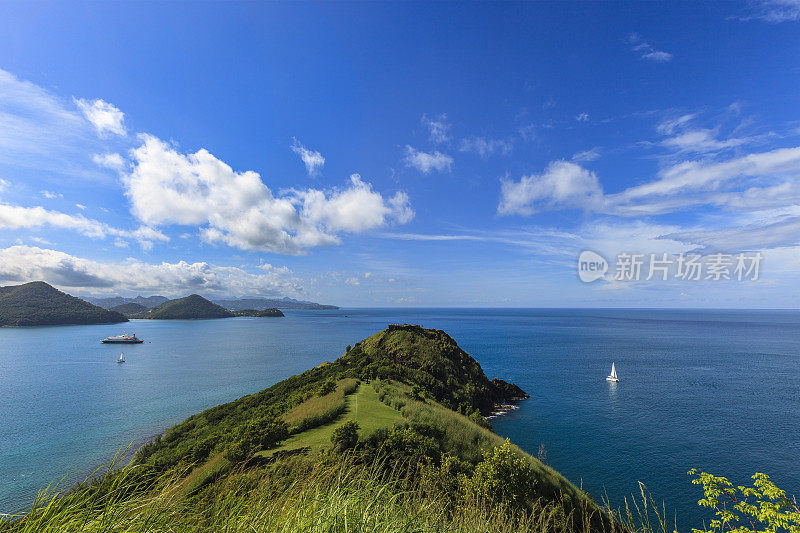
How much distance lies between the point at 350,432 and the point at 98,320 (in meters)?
261

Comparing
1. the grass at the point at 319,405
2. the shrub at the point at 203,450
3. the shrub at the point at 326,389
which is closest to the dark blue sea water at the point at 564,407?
the shrub at the point at 203,450

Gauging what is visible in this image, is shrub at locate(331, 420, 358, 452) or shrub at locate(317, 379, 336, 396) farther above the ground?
shrub at locate(331, 420, 358, 452)

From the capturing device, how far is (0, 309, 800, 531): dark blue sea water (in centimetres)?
3142

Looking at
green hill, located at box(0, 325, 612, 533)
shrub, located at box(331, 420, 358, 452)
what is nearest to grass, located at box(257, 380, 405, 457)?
green hill, located at box(0, 325, 612, 533)

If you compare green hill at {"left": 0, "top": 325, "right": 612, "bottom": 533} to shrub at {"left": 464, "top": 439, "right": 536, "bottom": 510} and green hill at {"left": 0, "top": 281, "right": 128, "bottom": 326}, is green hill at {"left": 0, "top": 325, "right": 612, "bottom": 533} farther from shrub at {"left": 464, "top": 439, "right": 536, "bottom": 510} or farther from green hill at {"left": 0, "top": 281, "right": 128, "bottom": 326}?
green hill at {"left": 0, "top": 281, "right": 128, "bottom": 326}

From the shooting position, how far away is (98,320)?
197m

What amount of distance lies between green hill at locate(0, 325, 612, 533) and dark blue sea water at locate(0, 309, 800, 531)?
9.40 meters

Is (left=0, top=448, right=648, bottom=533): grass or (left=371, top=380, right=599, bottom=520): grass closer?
(left=0, top=448, right=648, bottom=533): grass

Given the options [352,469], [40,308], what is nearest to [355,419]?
[352,469]

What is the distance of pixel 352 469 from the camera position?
5711mm

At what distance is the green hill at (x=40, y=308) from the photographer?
165 m

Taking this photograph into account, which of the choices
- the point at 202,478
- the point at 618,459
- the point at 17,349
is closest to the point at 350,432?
the point at 202,478

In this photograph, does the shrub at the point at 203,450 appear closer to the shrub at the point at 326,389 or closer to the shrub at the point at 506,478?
the shrub at the point at 326,389

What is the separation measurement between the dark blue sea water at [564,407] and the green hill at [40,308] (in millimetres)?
96903
